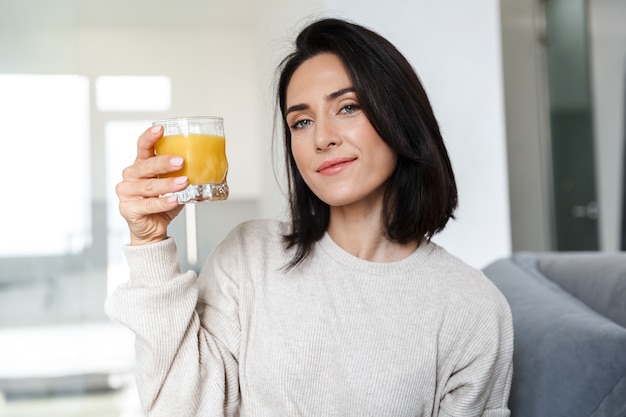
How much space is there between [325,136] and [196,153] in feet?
0.92

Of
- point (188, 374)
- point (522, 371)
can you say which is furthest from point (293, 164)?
point (522, 371)

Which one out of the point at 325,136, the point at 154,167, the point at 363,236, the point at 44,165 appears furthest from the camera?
the point at 44,165

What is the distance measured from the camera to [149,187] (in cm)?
121

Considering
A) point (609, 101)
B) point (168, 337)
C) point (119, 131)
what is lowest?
Result: point (168, 337)

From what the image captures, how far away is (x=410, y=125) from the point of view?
1486 millimetres

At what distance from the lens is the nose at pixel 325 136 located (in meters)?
1.39

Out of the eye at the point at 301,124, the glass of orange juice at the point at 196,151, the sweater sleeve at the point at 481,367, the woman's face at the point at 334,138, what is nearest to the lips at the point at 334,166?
the woman's face at the point at 334,138

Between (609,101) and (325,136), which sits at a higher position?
(609,101)

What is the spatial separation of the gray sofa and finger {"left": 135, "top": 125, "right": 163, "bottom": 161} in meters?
0.86

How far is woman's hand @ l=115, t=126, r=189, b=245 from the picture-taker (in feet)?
3.92

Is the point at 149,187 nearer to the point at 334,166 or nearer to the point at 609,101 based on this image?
the point at 334,166

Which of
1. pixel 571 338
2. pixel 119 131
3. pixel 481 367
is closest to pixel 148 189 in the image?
pixel 481 367

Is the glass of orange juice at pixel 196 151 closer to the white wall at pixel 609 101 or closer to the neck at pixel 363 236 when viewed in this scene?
the neck at pixel 363 236

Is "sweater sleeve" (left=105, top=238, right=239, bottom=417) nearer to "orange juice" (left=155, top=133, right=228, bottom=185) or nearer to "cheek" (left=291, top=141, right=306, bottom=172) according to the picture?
"orange juice" (left=155, top=133, right=228, bottom=185)
